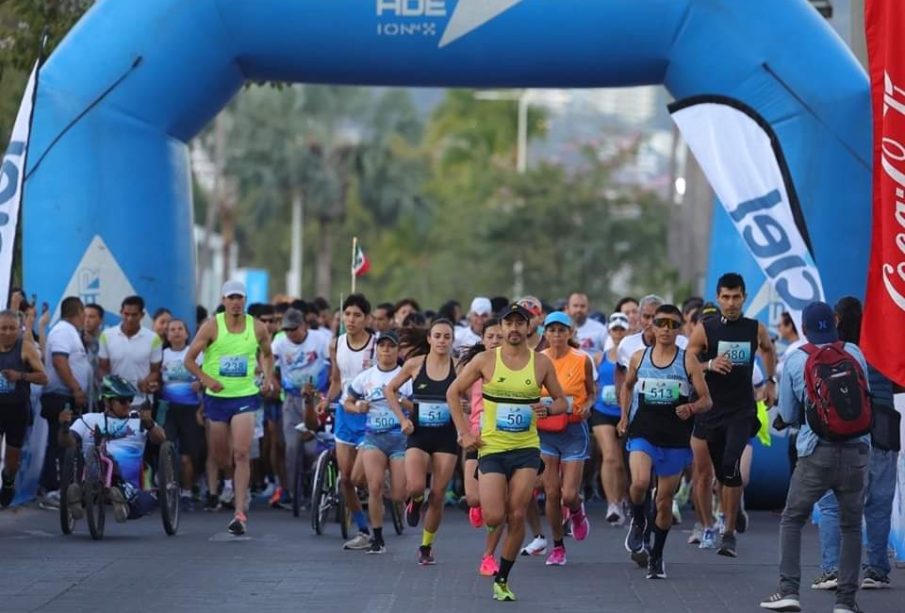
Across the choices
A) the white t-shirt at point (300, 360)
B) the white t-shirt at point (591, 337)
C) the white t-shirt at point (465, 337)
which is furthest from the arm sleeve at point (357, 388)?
the white t-shirt at point (591, 337)

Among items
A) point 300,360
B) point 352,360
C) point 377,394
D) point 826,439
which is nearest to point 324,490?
point 352,360

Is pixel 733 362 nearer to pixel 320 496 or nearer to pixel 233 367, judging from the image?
pixel 320 496

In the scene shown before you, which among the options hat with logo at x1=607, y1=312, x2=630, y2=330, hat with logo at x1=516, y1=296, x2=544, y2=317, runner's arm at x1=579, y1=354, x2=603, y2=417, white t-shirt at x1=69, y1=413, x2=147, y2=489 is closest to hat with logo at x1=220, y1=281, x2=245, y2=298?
white t-shirt at x1=69, y1=413, x2=147, y2=489

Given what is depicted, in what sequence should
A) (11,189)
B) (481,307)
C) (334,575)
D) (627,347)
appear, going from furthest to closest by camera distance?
(481,307)
(627,347)
(11,189)
(334,575)

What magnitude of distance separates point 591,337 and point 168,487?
20.6 feet

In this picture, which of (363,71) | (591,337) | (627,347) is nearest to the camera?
(627,347)

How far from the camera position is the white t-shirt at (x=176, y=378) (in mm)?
18359

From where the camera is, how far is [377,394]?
1504 centimetres

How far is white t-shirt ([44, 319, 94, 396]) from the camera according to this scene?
17641mm

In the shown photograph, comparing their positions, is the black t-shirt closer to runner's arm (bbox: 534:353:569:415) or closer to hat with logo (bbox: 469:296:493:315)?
runner's arm (bbox: 534:353:569:415)

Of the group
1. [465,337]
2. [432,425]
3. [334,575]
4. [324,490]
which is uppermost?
[465,337]

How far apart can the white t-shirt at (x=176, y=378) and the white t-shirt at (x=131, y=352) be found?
0.12 m

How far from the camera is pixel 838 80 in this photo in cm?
1886

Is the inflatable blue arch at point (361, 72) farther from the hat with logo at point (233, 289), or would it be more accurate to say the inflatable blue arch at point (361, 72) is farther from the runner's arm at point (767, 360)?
the hat with logo at point (233, 289)
